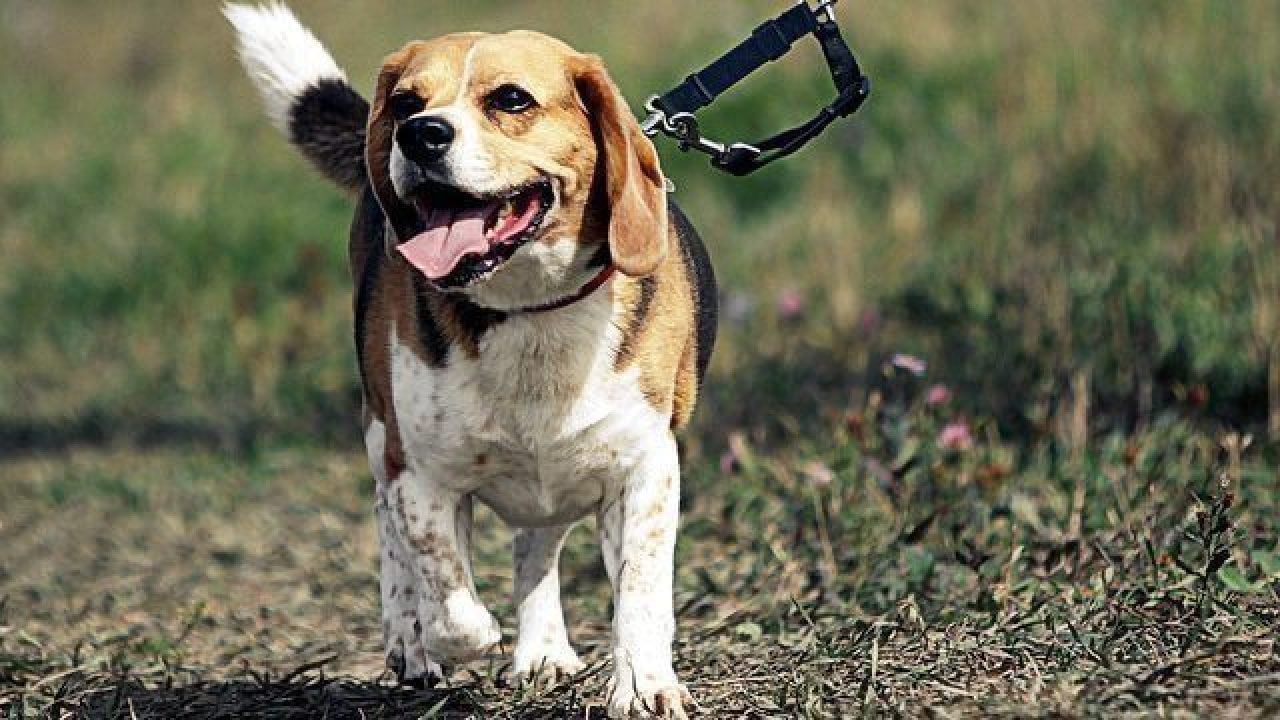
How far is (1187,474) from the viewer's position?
4.91m

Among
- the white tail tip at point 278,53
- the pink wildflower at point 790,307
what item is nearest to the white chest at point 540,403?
the white tail tip at point 278,53

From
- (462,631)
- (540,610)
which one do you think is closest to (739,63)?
(540,610)

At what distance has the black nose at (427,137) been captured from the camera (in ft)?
10.8

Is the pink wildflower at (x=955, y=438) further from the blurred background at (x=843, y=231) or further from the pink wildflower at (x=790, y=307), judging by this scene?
the pink wildflower at (x=790, y=307)

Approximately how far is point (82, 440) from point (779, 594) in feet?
13.3

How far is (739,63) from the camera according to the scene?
4234mm

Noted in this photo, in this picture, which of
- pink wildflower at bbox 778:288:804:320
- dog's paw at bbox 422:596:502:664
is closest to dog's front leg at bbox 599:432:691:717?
dog's paw at bbox 422:596:502:664

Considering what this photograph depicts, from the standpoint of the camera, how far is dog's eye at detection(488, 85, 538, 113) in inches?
136

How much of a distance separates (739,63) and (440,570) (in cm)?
137

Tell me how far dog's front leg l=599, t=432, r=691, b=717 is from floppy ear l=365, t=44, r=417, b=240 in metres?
0.67

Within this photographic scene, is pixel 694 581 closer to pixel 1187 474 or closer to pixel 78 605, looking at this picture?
pixel 1187 474

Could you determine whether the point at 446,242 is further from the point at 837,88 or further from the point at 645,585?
the point at 837,88

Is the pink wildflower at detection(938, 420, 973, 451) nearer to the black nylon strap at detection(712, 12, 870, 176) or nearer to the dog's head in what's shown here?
the black nylon strap at detection(712, 12, 870, 176)

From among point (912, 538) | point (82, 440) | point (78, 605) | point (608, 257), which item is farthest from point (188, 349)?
point (608, 257)
